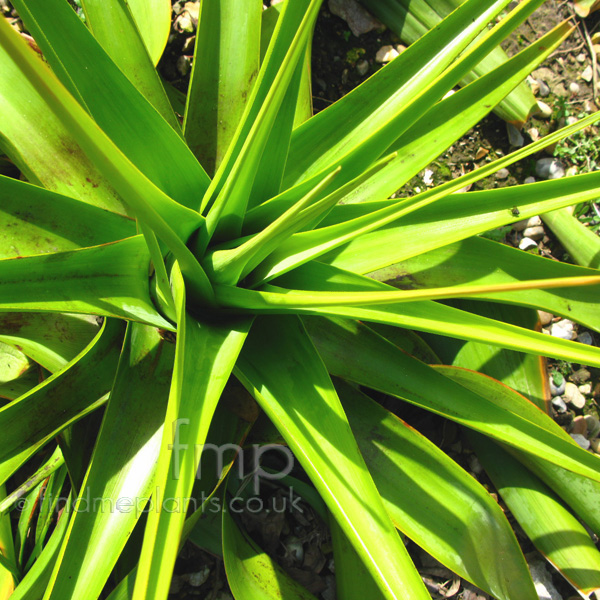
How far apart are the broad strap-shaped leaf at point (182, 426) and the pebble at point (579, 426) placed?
4.09 feet

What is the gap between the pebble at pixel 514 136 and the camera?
5.62 ft

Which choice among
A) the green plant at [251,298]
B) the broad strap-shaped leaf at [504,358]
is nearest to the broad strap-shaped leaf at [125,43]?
the green plant at [251,298]

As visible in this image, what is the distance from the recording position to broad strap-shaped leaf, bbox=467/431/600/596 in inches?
47.7

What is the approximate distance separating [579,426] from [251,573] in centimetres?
112

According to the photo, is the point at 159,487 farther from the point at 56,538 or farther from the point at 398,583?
the point at 56,538

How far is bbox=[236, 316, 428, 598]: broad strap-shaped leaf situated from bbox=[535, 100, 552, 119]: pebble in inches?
54.4

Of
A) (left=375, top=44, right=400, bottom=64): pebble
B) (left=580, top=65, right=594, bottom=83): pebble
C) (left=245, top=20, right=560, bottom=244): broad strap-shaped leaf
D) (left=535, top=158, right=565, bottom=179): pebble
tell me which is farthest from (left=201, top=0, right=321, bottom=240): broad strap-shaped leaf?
(left=580, top=65, right=594, bottom=83): pebble

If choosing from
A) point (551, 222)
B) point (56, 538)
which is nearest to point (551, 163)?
point (551, 222)

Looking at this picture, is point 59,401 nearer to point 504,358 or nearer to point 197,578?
point 197,578

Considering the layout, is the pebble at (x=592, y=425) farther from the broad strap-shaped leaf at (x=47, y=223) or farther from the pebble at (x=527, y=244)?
the broad strap-shaped leaf at (x=47, y=223)

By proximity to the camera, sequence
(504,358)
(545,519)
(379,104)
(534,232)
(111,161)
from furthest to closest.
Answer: (534,232) < (504,358) < (545,519) < (379,104) < (111,161)

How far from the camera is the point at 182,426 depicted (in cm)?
67

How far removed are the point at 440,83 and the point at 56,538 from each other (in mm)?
1193

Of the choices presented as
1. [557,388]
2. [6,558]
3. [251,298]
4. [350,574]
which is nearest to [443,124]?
[251,298]
